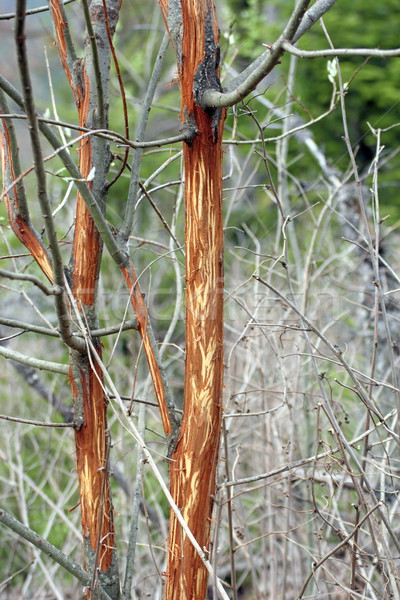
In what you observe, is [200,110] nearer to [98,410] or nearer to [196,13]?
[196,13]

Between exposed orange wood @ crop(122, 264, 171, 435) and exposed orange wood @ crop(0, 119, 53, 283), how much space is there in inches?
9.3

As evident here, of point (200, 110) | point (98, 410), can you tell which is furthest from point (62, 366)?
point (200, 110)

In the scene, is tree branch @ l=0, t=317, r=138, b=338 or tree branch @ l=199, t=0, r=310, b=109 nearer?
tree branch @ l=199, t=0, r=310, b=109

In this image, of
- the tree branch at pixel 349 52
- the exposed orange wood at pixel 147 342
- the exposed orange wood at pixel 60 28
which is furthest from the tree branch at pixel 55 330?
the tree branch at pixel 349 52

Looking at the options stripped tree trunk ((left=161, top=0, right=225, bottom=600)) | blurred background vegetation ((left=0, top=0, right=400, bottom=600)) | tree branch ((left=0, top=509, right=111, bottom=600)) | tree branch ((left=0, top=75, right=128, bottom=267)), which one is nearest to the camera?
tree branch ((left=0, top=75, right=128, bottom=267))

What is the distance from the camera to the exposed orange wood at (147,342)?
1731 mm

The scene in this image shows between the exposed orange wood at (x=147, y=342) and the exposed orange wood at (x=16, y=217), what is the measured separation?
0.77ft

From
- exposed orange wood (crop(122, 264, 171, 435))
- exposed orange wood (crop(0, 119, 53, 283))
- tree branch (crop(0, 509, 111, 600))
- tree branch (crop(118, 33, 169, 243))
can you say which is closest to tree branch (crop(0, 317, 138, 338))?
exposed orange wood (crop(122, 264, 171, 435))

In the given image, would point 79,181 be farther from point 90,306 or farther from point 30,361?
point 30,361

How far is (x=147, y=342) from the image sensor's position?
1758 mm

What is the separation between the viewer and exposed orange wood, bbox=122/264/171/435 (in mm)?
1731

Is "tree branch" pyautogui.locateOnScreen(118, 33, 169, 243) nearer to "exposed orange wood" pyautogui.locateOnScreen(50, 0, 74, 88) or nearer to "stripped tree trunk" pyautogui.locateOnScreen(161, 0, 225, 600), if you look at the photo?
"stripped tree trunk" pyautogui.locateOnScreen(161, 0, 225, 600)

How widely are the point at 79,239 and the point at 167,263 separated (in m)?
4.75

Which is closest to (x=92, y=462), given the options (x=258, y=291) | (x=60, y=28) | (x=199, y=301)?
(x=199, y=301)
